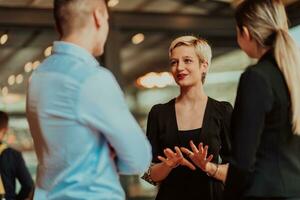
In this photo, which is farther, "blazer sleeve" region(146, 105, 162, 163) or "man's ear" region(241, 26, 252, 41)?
"blazer sleeve" region(146, 105, 162, 163)

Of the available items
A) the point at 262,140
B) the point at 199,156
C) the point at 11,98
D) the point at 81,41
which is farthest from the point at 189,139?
the point at 11,98

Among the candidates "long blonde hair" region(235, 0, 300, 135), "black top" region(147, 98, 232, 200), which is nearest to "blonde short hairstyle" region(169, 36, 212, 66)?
"black top" region(147, 98, 232, 200)

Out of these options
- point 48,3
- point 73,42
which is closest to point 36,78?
point 73,42

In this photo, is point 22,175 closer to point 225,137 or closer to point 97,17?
point 225,137

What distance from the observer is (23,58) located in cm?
643

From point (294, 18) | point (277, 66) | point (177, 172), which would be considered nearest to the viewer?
point (277, 66)

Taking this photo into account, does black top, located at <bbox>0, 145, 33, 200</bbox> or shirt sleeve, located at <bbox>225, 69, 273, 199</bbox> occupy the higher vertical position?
shirt sleeve, located at <bbox>225, 69, 273, 199</bbox>

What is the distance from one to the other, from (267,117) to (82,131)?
0.55 meters

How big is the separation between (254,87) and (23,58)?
4.79 metres

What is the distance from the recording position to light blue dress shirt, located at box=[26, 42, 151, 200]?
1.80m

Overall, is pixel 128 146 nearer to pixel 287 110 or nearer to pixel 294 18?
pixel 287 110

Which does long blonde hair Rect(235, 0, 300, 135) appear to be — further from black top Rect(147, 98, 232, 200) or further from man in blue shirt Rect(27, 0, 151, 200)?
black top Rect(147, 98, 232, 200)

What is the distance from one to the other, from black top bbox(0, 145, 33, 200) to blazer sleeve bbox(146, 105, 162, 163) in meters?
2.02

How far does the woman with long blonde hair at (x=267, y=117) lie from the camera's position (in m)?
1.90
